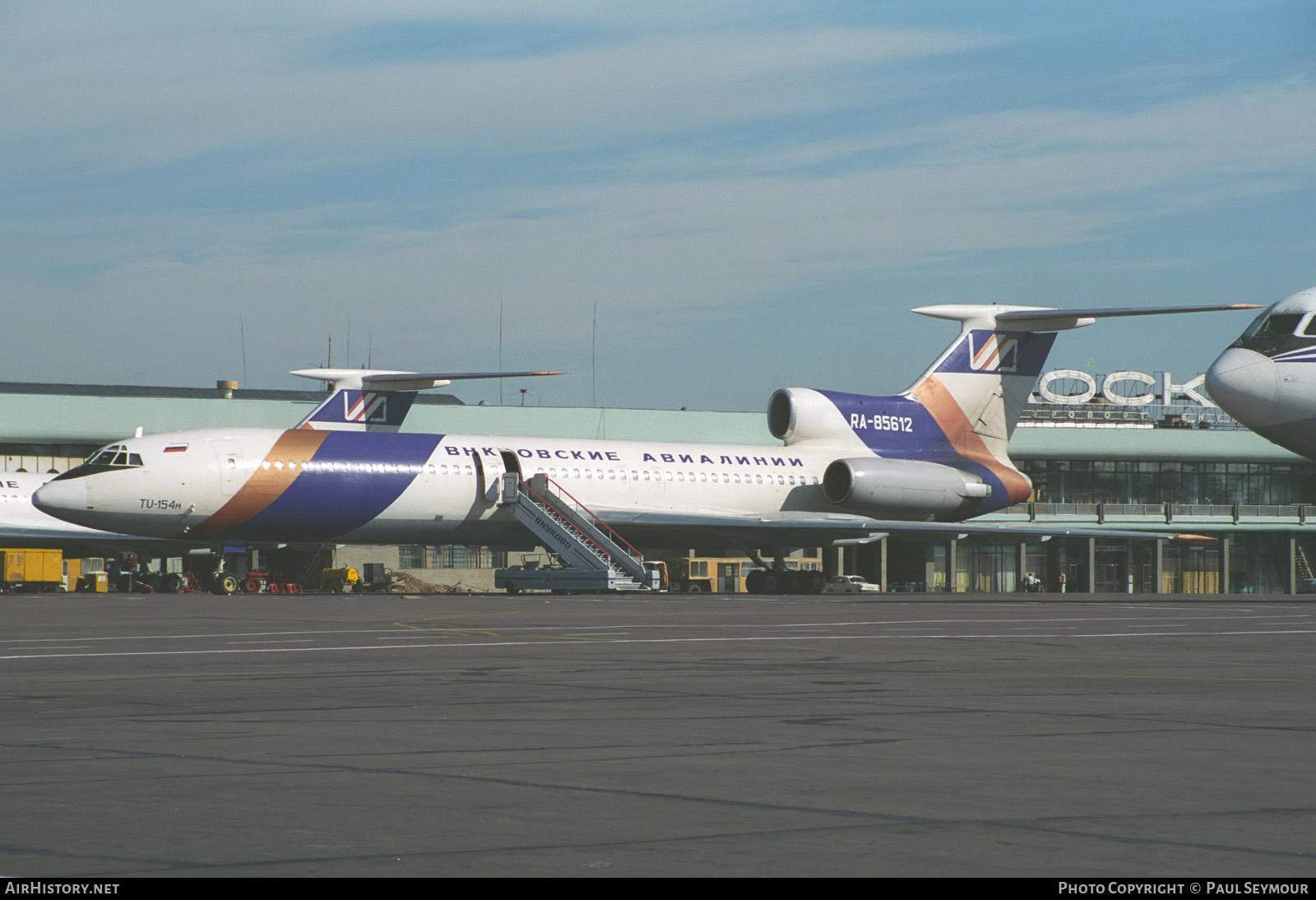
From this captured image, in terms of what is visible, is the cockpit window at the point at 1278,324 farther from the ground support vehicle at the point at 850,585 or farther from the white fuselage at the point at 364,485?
the ground support vehicle at the point at 850,585

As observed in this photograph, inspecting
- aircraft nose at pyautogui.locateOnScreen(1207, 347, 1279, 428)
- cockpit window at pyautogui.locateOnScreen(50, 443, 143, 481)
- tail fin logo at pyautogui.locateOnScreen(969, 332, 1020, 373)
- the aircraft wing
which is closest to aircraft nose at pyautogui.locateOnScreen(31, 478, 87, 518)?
cockpit window at pyautogui.locateOnScreen(50, 443, 143, 481)

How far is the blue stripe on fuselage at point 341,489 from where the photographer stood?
137 ft

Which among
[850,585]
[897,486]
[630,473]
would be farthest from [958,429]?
[850,585]

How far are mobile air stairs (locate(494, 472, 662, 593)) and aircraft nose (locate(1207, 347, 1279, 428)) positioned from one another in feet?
50.9

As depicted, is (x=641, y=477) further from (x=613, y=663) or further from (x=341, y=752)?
(x=341, y=752)

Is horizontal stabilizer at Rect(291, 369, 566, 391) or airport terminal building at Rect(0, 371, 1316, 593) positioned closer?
horizontal stabilizer at Rect(291, 369, 566, 391)

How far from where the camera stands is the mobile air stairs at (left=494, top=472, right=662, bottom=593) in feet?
136

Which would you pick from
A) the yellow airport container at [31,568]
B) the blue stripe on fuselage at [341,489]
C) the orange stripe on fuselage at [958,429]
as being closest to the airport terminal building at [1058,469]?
the yellow airport container at [31,568]

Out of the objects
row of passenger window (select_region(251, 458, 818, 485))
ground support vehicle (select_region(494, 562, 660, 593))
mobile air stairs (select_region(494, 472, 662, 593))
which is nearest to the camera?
ground support vehicle (select_region(494, 562, 660, 593))

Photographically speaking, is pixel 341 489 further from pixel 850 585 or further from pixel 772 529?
pixel 850 585

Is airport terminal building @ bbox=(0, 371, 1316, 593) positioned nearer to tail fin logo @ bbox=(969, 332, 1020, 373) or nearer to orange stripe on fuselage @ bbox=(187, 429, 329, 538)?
tail fin logo @ bbox=(969, 332, 1020, 373)

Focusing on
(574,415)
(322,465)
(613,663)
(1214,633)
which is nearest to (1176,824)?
(613,663)

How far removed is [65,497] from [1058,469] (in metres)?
68.5

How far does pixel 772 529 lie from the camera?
46875 millimetres
